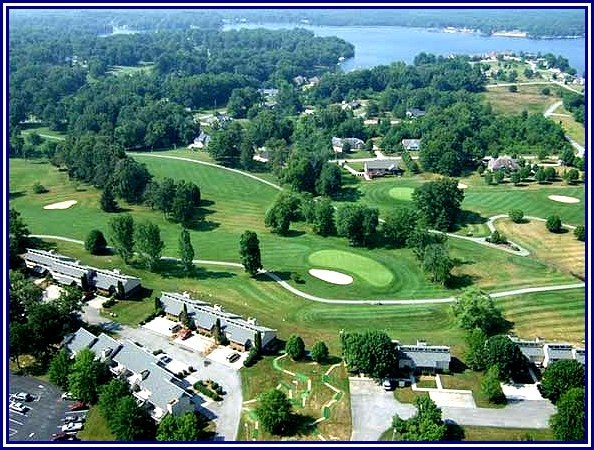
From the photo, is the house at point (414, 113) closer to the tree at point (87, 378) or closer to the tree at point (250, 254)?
the tree at point (250, 254)

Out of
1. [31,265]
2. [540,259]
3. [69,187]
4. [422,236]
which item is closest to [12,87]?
[69,187]

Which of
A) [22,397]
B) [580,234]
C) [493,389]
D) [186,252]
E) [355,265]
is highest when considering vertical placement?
[580,234]

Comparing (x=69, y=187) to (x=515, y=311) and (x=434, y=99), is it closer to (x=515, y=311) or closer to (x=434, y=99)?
(x=515, y=311)

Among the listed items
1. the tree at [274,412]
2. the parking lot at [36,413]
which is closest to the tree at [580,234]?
the tree at [274,412]

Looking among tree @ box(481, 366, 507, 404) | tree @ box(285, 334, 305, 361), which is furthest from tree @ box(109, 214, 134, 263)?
tree @ box(481, 366, 507, 404)

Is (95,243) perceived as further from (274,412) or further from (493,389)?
(493,389)

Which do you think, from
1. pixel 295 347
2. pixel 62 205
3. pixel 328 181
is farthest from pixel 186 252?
pixel 328 181
